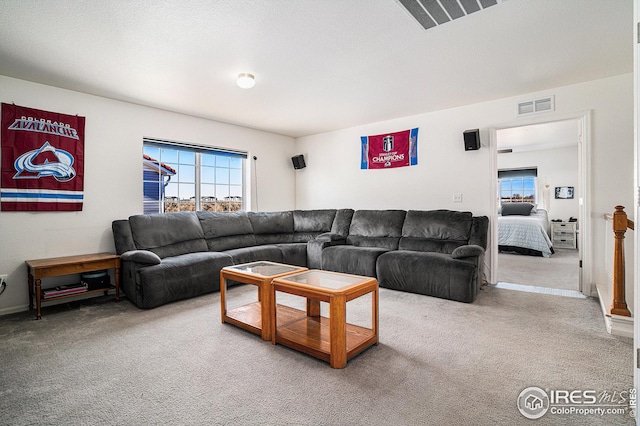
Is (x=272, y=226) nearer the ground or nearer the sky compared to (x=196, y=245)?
nearer the sky

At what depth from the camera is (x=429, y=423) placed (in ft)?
4.95

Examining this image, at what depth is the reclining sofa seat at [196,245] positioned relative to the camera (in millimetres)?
3354

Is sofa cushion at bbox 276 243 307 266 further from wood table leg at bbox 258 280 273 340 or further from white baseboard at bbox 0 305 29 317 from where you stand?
white baseboard at bbox 0 305 29 317

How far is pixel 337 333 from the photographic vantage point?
6.62 feet

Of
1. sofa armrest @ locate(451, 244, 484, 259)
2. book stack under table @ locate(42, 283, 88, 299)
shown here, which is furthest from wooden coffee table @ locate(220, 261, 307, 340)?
sofa armrest @ locate(451, 244, 484, 259)

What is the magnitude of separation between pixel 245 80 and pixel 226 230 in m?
2.30

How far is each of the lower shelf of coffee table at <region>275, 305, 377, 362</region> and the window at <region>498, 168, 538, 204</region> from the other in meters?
7.81

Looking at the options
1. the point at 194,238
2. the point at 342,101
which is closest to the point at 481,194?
the point at 342,101

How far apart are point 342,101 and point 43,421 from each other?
3.93 m

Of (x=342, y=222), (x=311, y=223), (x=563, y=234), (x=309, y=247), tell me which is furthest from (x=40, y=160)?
(x=563, y=234)

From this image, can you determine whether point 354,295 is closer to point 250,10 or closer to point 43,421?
point 43,421

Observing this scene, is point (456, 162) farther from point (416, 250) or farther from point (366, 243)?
point (366, 243)

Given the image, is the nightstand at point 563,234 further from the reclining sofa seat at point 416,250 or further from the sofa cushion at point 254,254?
the sofa cushion at point 254,254

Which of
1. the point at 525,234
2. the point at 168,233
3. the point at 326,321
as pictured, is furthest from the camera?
the point at 525,234
